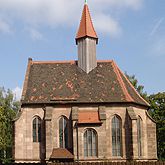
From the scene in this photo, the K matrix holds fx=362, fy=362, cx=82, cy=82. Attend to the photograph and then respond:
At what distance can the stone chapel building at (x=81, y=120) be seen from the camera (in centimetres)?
3572

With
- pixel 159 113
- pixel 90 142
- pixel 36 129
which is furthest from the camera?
pixel 159 113

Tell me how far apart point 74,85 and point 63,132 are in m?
5.37

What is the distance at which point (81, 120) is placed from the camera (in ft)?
118

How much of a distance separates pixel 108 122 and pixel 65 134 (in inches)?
179

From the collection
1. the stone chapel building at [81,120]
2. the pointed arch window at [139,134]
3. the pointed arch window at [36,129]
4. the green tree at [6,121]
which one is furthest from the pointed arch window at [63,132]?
the green tree at [6,121]

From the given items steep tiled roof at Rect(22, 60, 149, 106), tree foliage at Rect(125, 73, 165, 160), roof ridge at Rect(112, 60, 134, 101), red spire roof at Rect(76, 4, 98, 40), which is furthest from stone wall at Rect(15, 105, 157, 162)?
tree foliage at Rect(125, 73, 165, 160)

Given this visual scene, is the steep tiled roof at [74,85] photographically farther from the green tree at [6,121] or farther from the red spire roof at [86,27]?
the green tree at [6,121]

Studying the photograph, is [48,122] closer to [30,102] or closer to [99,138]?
[30,102]

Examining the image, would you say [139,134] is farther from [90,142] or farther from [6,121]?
[6,121]

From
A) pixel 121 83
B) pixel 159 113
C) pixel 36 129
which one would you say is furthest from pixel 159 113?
pixel 36 129

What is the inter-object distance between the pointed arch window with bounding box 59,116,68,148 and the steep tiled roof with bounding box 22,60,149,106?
2.05 m

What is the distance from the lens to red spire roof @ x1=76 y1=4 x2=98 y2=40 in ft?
138

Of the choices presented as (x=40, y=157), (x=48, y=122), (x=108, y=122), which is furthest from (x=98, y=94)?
(x=40, y=157)

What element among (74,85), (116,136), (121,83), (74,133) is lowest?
(116,136)
